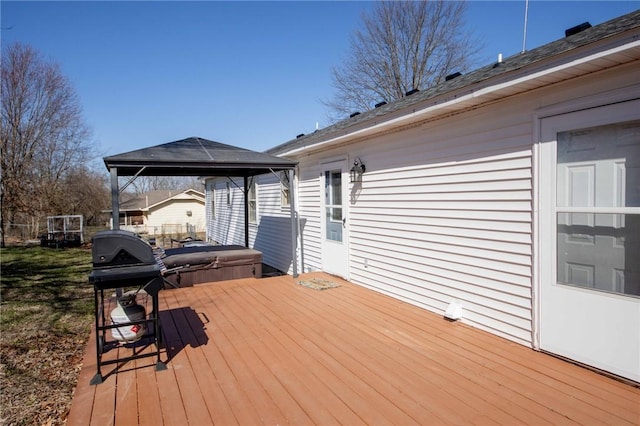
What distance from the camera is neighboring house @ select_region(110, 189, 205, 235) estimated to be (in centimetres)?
2698

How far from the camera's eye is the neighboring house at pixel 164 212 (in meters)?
27.0

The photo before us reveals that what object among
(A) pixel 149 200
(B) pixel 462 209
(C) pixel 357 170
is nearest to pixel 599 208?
(B) pixel 462 209

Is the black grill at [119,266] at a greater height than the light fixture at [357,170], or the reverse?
the light fixture at [357,170]

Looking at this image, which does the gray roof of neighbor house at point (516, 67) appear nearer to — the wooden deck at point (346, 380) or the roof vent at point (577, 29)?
the roof vent at point (577, 29)

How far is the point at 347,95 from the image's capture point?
18578 mm

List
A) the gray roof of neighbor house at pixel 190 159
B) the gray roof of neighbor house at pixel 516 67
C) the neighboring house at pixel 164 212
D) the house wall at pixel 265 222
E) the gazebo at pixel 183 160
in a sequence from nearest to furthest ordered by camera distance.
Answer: the gray roof of neighbor house at pixel 516 67 → the gazebo at pixel 183 160 → the gray roof of neighbor house at pixel 190 159 → the house wall at pixel 265 222 → the neighboring house at pixel 164 212

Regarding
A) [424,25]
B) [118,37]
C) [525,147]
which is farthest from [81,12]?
[424,25]

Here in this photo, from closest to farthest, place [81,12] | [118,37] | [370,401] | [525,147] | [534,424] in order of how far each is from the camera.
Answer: [534,424]
[370,401]
[525,147]
[81,12]
[118,37]

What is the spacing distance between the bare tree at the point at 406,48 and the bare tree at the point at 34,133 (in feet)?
54.3

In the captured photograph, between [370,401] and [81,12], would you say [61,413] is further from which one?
[81,12]

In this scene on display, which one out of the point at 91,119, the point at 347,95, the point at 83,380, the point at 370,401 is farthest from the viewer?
the point at 91,119

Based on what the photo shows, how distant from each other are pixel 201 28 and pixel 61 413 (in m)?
9.34

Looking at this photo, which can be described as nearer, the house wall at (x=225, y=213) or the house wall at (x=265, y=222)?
the house wall at (x=265, y=222)

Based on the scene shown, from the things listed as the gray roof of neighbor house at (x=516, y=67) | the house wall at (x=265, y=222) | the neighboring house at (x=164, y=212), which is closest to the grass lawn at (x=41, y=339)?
the house wall at (x=265, y=222)
